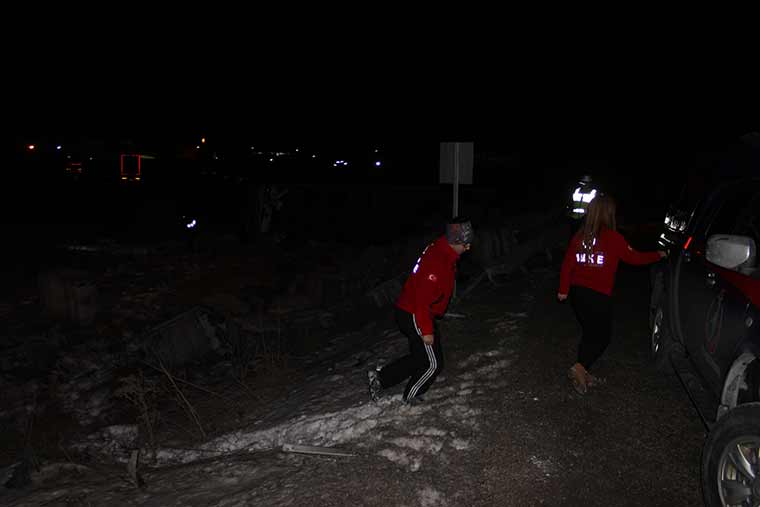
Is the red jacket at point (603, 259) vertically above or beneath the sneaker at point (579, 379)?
above

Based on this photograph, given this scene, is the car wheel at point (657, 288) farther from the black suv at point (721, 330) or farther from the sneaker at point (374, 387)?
the sneaker at point (374, 387)

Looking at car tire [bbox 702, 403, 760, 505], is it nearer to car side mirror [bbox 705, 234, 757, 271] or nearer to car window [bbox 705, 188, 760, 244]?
car side mirror [bbox 705, 234, 757, 271]

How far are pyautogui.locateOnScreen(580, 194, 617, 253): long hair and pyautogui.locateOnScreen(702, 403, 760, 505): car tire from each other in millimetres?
1983

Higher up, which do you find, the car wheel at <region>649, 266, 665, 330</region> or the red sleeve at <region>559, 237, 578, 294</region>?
the red sleeve at <region>559, 237, 578, 294</region>

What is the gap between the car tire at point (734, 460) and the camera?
2.91 meters

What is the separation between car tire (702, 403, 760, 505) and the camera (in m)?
2.91

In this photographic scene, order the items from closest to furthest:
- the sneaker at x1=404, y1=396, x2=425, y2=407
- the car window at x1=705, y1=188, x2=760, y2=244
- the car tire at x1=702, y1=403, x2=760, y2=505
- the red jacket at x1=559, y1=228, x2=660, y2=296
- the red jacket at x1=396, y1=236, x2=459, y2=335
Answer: the car tire at x1=702, y1=403, x2=760, y2=505, the car window at x1=705, y1=188, x2=760, y2=244, the red jacket at x1=396, y1=236, x2=459, y2=335, the red jacket at x1=559, y1=228, x2=660, y2=296, the sneaker at x1=404, y1=396, x2=425, y2=407

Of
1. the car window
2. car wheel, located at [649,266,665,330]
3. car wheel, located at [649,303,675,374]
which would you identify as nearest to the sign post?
car wheel, located at [649,266,665,330]

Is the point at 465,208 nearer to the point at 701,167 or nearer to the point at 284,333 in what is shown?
the point at 284,333

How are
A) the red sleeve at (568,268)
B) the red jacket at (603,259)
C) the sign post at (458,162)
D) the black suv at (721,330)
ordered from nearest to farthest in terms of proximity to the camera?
the black suv at (721,330) → the red jacket at (603,259) → the red sleeve at (568,268) → the sign post at (458,162)

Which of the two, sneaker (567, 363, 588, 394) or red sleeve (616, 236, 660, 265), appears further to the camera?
sneaker (567, 363, 588, 394)

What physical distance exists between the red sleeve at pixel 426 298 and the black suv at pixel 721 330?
1894 mm

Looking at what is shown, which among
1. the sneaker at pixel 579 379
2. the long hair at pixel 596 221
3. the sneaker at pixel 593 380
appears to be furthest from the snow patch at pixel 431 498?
the long hair at pixel 596 221

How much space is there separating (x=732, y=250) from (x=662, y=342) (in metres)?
2.43
